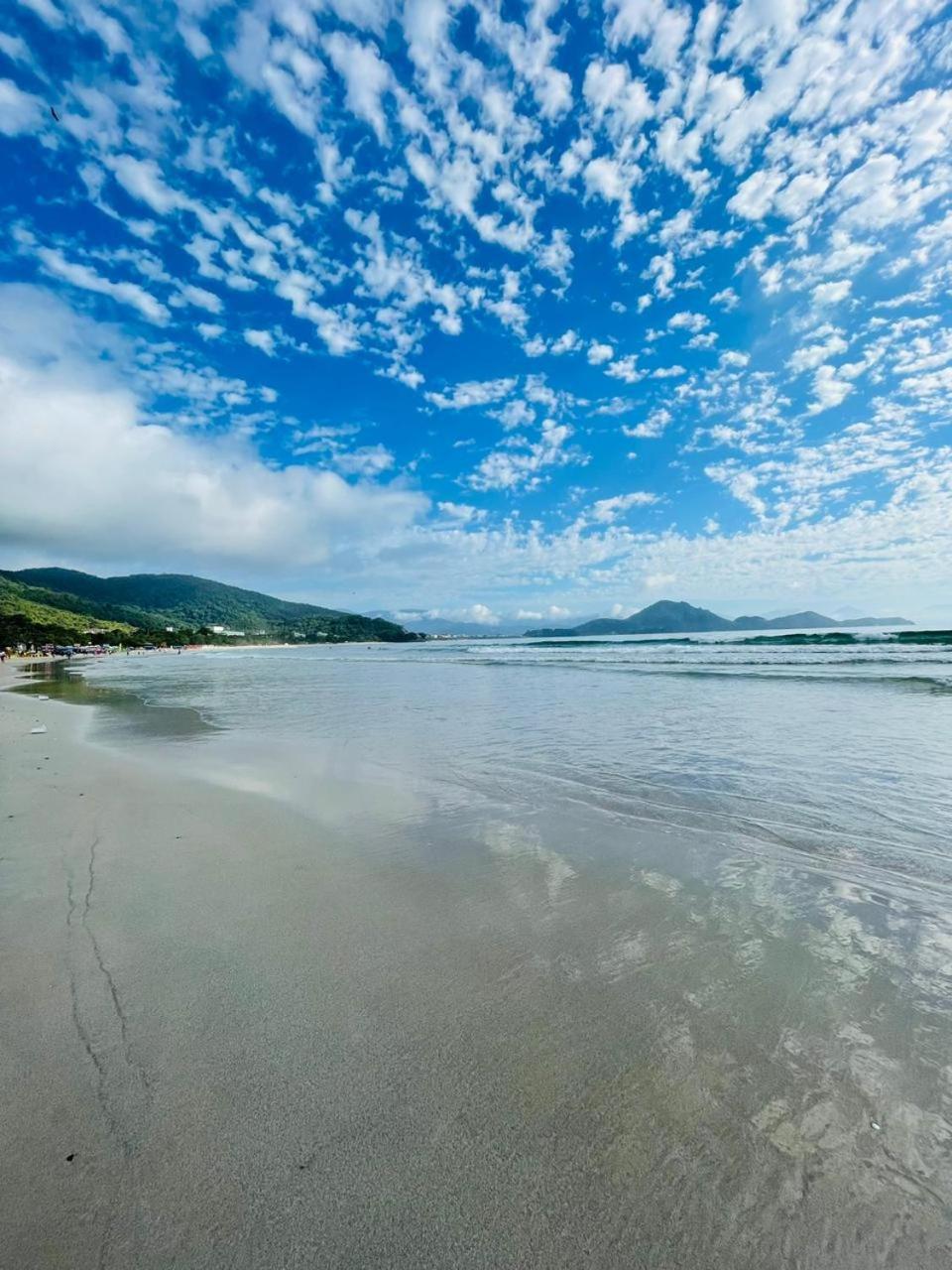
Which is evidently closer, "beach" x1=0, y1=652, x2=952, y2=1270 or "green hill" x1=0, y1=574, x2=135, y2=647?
"beach" x1=0, y1=652, x2=952, y2=1270

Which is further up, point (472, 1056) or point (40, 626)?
point (40, 626)

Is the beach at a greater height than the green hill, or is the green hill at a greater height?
the green hill

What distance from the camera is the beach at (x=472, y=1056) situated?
1949 millimetres

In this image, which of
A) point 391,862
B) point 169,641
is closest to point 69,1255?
point 391,862

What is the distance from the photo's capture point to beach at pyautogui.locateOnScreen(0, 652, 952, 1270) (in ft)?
6.40

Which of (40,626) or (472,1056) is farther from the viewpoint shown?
(40,626)

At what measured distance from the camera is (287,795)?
25.2 feet

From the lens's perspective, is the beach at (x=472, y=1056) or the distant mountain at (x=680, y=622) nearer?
the beach at (x=472, y=1056)

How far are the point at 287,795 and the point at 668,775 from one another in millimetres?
5459

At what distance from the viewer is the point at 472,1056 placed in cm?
276

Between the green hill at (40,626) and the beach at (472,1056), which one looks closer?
the beach at (472,1056)

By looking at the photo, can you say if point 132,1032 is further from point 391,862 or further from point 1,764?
point 1,764

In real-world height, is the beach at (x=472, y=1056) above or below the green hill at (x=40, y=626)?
below

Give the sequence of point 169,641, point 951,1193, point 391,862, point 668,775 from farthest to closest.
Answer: point 169,641 → point 668,775 → point 391,862 → point 951,1193
